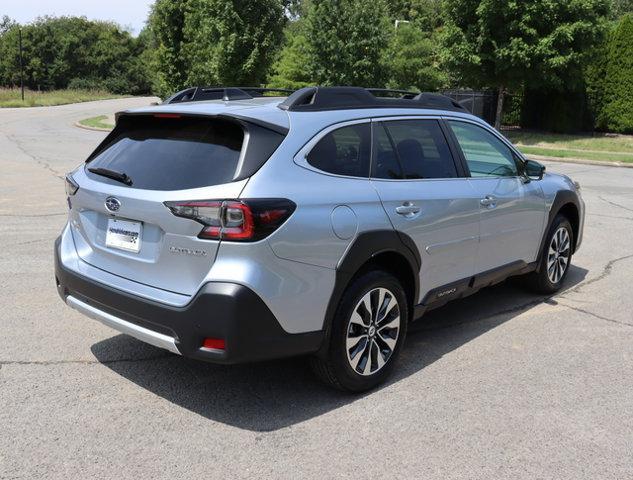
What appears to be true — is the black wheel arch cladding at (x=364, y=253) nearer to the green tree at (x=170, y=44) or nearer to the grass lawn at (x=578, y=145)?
the grass lawn at (x=578, y=145)

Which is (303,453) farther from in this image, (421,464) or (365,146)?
(365,146)

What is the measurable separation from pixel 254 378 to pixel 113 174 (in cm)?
154

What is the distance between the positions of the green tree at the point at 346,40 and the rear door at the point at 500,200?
64.1 feet

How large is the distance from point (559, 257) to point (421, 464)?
3.52 meters

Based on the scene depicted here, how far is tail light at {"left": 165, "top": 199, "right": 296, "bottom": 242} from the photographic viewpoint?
3.20 metres

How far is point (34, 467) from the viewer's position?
9.97 feet

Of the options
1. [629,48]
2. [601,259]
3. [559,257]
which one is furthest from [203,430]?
[629,48]

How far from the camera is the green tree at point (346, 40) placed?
24.0 metres

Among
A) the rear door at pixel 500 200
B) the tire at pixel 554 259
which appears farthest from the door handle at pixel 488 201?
the tire at pixel 554 259

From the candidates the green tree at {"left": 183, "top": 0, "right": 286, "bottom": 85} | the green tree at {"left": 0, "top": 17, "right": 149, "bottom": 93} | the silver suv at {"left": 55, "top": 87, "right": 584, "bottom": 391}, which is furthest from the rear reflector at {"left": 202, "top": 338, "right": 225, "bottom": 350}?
Result: the green tree at {"left": 0, "top": 17, "right": 149, "bottom": 93}

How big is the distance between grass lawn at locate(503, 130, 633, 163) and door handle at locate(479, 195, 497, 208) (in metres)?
16.5

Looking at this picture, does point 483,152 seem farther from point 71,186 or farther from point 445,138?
point 71,186

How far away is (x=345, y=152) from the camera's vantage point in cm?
388

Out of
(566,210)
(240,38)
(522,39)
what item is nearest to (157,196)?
(566,210)
